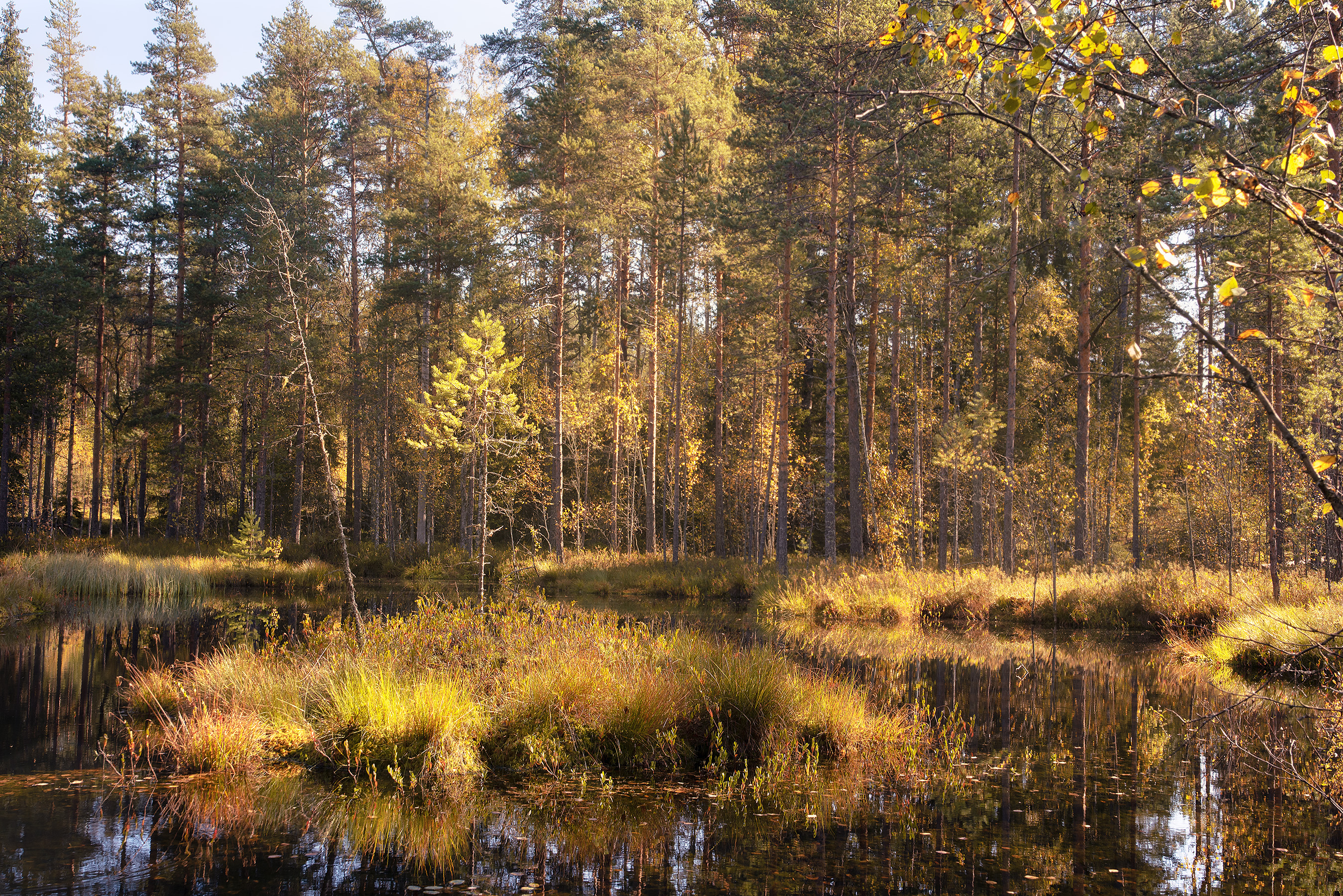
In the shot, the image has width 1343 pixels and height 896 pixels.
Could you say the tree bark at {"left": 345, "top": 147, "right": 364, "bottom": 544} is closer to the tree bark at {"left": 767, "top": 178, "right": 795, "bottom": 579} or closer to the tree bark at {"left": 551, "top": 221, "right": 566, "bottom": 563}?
the tree bark at {"left": 551, "top": 221, "right": 566, "bottom": 563}

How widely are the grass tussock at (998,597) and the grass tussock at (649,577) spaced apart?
144 inches

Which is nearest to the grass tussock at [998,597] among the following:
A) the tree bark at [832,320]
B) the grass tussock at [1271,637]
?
the tree bark at [832,320]

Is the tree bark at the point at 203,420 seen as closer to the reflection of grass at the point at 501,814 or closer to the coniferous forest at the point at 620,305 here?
the coniferous forest at the point at 620,305

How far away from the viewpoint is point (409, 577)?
28.8m

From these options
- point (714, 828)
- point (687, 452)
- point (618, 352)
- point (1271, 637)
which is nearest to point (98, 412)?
point (618, 352)

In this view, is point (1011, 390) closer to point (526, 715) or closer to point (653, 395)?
point (653, 395)

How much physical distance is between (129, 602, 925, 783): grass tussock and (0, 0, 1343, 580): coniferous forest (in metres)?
6.35

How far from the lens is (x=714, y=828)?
6098 millimetres

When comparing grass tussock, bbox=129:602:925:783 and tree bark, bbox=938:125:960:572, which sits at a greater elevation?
tree bark, bbox=938:125:960:572

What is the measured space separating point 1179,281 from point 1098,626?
582 inches

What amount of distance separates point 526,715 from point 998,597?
46.7 ft

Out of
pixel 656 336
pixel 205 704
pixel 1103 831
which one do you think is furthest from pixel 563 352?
pixel 1103 831

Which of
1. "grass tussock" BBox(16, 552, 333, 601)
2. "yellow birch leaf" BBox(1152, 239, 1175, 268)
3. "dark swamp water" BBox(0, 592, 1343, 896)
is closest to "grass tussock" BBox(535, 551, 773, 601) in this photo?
"grass tussock" BBox(16, 552, 333, 601)

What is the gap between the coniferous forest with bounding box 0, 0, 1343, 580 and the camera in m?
20.5
